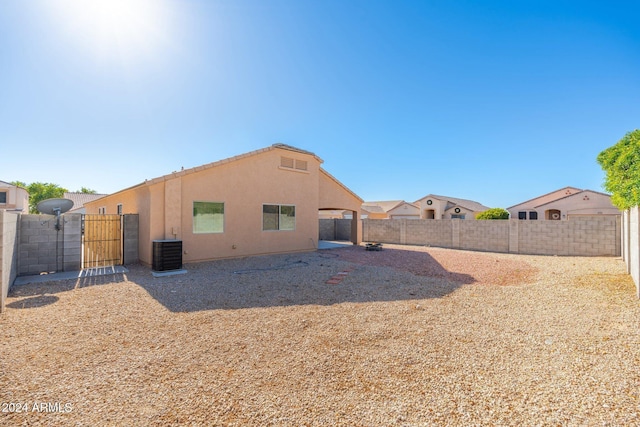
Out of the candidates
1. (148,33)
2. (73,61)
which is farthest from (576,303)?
(73,61)

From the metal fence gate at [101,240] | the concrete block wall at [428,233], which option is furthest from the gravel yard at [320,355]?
the concrete block wall at [428,233]

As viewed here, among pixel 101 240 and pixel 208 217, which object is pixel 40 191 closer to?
pixel 101 240

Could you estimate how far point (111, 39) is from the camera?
7.12 metres

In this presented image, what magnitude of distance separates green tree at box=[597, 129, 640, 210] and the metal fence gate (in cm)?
1465

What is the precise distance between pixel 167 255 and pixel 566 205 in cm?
3346

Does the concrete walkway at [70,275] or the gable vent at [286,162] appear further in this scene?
the gable vent at [286,162]

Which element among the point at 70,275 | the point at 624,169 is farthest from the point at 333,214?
the point at 70,275

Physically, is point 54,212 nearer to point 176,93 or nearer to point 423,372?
point 176,93

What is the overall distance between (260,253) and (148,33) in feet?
26.9

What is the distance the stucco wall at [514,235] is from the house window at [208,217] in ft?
40.1

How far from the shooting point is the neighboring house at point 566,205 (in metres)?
24.4

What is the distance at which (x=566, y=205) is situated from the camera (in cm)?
2638

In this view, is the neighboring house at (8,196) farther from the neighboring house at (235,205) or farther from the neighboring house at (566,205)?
the neighboring house at (566,205)

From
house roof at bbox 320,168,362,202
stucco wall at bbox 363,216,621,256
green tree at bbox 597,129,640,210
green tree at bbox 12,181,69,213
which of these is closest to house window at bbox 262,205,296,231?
house roof at bbox 320,168,362,202
